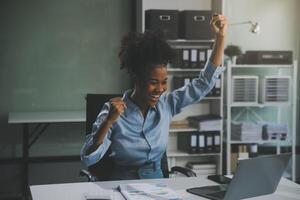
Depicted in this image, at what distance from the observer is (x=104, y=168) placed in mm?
2707

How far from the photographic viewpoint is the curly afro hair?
2.42m

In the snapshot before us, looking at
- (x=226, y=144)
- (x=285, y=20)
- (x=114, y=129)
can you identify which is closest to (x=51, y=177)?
(x=226, y=144)

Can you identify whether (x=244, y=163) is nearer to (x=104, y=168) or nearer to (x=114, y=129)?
(x=114, y=129)

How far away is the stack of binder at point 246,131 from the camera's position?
181 inches

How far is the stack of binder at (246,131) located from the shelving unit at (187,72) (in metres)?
0.17

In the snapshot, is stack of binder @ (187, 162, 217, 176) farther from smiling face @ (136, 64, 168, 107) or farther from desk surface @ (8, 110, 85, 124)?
smiling face @ (136, 64, 168, 107)

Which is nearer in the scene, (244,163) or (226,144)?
(244,163)

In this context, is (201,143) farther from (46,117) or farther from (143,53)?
(143,53)

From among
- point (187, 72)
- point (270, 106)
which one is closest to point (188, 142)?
point (187, 72)

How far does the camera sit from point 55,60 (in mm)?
4723

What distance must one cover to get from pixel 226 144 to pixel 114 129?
7.84 feet

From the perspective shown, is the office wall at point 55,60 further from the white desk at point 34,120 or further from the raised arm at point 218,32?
the raised arm at point 218,32

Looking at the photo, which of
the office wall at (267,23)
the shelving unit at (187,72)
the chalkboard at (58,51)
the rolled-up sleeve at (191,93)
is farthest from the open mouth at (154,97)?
the office wall at (267,23)

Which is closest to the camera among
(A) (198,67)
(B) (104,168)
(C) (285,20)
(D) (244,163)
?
(D) (244,163)
